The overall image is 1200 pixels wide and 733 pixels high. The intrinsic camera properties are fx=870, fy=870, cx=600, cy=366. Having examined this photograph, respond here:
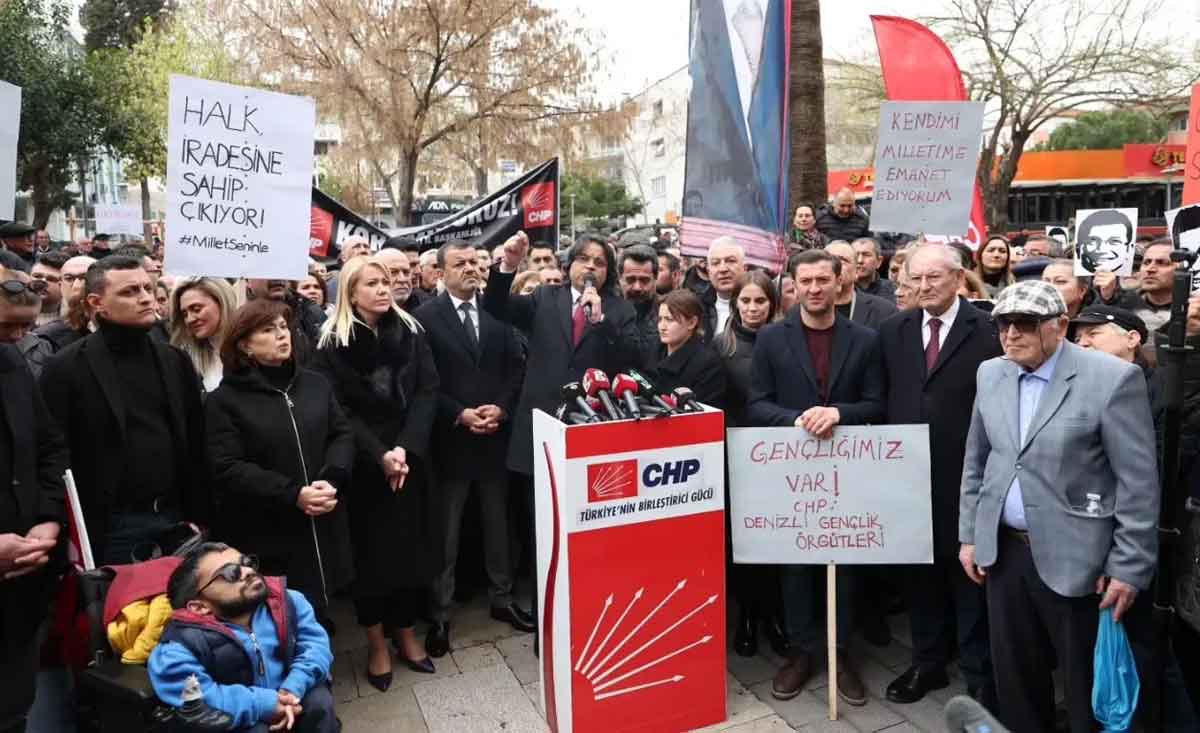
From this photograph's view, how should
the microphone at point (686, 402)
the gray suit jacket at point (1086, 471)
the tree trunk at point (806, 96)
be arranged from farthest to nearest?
the tree trunk at point (806, 96)
the microphone at point (686, 402)
the gray suit jacket at point (1086, 471)

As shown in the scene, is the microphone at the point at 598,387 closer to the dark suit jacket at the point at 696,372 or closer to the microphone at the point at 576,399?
the microphone at the point at 576,399

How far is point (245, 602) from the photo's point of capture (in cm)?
289

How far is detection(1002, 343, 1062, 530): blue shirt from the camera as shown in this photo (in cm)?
302

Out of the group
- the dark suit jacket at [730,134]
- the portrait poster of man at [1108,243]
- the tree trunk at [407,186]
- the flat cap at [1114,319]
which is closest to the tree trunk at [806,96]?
the portrait poster of man at [1108,243]

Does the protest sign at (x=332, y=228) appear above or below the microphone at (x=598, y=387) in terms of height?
above

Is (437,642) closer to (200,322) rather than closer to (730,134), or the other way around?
(200,322)

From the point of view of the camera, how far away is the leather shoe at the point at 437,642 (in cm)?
436

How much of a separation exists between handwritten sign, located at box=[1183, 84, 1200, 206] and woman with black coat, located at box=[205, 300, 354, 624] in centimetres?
463

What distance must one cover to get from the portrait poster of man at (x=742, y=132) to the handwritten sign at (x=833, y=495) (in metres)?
1.91

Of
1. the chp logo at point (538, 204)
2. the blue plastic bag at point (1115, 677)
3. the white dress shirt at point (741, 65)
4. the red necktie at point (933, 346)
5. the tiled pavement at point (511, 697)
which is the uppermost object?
the white dress shirt at point (741, 65)

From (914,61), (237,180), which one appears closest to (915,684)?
(237,180)

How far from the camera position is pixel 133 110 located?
27844 mm

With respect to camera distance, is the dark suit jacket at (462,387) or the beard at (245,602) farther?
the dark suit jacket at (462,387)

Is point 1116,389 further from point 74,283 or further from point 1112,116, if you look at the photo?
point 1112,116
